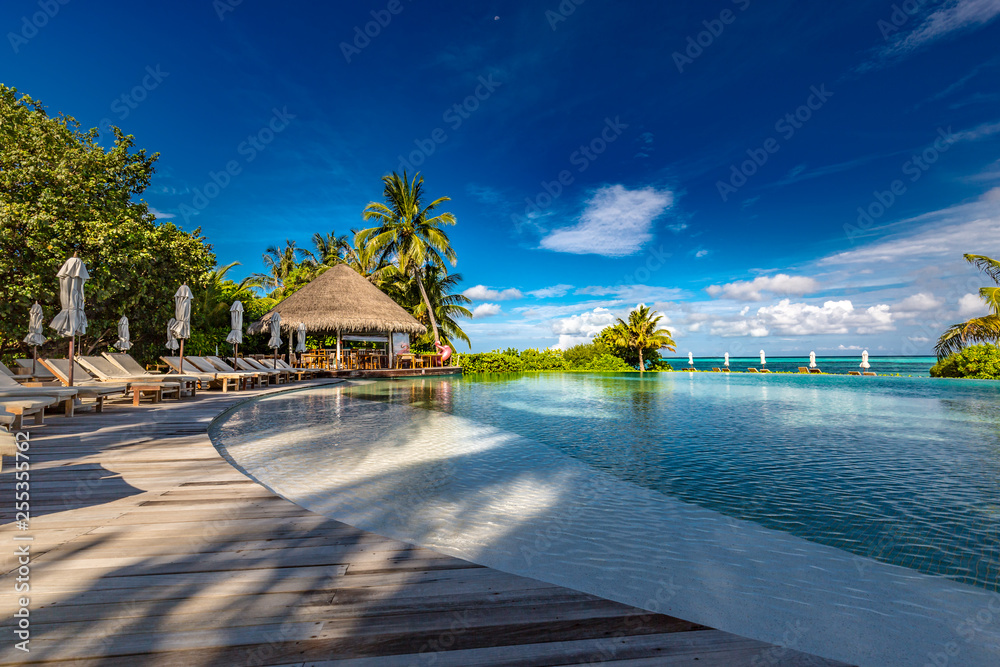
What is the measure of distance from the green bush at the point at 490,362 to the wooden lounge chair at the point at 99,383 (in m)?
16.1

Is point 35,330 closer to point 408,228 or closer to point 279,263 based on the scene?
point 408,228

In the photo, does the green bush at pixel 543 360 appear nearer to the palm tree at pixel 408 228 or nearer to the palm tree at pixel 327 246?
the palm tree at pixel 408 228

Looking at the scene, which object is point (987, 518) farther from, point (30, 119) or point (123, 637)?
point (30, 119)

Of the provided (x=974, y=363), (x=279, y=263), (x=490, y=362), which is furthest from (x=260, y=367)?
(x=974, y=363)

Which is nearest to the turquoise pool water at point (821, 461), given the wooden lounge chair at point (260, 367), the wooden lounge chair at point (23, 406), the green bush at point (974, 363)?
the wooden lounge chair at point (23, 406)

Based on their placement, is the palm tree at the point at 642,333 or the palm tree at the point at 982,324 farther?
the palm tree at the point at 642,333

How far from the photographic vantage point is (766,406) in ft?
32.6

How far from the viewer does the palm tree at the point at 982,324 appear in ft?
55.8

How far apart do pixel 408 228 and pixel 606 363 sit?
1462cm

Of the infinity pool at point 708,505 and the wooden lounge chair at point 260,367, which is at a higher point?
the wooden lounge chair at point 260,367

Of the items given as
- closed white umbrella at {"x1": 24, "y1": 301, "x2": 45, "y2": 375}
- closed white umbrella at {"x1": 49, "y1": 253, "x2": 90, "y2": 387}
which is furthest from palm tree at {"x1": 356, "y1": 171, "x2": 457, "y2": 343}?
closed white umbrella at {"x1": 49, "y1": 253, "x2": 90, "y2": 387}

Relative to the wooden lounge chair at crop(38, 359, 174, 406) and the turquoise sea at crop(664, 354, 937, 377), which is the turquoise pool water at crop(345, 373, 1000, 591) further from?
the turquoise sea at crop(664, 354, 937, 377)

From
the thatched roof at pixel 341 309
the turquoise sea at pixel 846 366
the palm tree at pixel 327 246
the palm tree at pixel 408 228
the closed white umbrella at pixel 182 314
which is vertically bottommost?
the turquoise sea at pixel 846 366

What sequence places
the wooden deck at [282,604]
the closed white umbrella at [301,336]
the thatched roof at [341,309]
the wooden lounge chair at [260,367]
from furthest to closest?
the thatched roof at [341,309] < the closed white umbrella at [301,336] < the wooden lounge chair at [260,367] < the wooden deck at [282,604]
